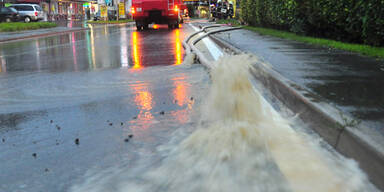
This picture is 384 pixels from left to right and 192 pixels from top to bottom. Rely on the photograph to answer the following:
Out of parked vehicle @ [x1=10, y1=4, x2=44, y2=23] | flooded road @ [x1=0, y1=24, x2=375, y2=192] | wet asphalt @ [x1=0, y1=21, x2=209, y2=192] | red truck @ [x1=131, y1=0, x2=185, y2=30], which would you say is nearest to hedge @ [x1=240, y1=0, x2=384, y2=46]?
wet asphalt @ [x1=0, y1=21, x2=209, y2=192]

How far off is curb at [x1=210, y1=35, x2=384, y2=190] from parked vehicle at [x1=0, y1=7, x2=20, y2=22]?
40.2 metres

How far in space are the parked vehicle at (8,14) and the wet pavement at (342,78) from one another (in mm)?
37053

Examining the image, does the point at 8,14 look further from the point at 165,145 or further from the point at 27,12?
the point at 165,145

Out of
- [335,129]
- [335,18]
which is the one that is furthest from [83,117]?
[335,18]

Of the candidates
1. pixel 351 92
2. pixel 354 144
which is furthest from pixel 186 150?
pixel 351 92

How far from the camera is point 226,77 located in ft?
12.6

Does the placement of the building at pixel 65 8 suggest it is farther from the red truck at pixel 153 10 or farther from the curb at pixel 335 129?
the curb at pixel 335 129

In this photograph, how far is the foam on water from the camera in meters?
2.83

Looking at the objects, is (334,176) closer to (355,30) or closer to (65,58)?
(355,30)

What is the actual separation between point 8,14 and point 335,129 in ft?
139

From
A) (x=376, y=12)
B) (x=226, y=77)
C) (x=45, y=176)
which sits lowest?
(x=45, y=176)

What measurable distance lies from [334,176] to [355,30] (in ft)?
27.9

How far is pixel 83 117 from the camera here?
4.85 metres

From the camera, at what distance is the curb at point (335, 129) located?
9.78 feet
